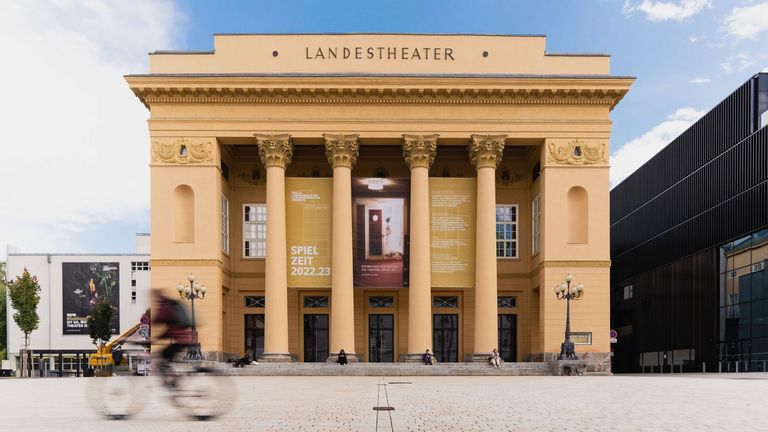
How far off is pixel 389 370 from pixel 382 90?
14.8 meters

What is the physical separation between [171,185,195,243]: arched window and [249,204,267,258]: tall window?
412cm

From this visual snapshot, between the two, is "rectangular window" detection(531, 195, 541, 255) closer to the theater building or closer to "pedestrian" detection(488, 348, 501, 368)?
the theater building

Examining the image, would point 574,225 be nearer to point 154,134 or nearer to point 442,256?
point 442,256

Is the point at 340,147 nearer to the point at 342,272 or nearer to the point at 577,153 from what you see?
the point at 342,272

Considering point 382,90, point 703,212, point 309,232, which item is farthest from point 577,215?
point 703,212

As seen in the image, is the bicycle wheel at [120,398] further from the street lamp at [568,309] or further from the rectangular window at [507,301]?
the rectangular window at [507,301]

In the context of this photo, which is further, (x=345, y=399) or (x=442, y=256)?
(x=442, y=256)

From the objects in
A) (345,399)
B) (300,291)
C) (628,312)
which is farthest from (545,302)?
(628,312)

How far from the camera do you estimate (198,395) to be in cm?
1302

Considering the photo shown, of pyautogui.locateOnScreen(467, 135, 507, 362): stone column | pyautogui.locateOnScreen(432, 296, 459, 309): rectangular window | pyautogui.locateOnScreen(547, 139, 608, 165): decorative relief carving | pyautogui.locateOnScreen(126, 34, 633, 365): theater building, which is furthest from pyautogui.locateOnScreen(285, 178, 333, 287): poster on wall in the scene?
pyautogui.locateOnScreen(547, 139, 608, 165): decorative relief carving

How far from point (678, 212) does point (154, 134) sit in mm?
42899

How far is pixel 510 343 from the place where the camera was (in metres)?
45.1

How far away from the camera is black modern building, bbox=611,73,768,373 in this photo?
1955 inches

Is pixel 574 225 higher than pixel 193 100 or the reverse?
the reverse
